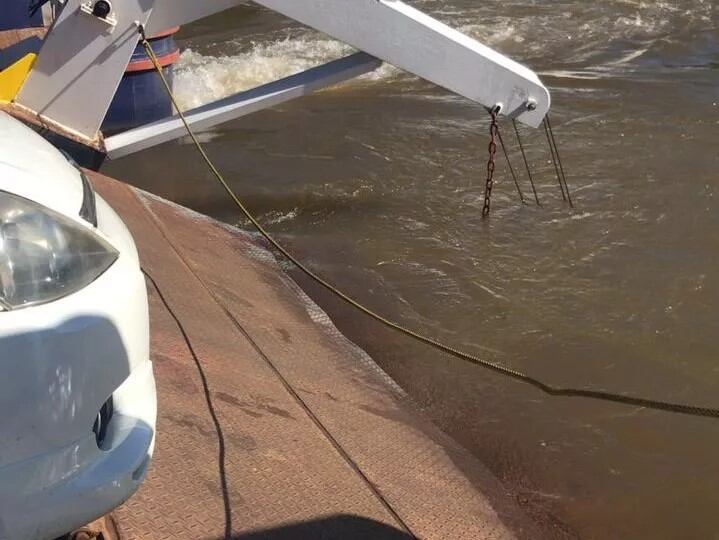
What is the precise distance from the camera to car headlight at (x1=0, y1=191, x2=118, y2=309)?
2314 millimetres

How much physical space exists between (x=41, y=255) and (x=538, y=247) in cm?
550

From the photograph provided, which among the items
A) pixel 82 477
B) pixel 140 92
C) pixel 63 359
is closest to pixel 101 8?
pixel 140 92

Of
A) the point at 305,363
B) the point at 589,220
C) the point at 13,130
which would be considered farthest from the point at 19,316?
the point at 589,220

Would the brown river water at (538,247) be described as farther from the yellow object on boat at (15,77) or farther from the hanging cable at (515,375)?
the yellow object on boat at (15,77)

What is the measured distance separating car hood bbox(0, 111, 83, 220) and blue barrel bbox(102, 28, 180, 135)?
18.9 feet

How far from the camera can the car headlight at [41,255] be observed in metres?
2.31

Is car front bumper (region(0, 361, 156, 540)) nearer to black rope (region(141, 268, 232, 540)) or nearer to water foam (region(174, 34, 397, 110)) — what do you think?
black rope (region(141, 268, 232, 540))

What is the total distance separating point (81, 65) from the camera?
624 centimetres

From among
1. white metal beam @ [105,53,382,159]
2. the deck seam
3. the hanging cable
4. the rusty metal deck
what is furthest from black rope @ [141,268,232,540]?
white metal beam @ [105,53,382,159]

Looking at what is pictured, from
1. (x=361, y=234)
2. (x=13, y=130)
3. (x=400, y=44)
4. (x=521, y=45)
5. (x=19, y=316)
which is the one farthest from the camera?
(x=521, y=45)

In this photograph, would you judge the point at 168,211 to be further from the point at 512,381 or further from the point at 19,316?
the point at 19,316

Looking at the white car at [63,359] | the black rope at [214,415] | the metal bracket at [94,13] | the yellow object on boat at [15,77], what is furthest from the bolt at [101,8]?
the white car at [63,359]

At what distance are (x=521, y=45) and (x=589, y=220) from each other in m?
7.23

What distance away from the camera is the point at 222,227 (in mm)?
7340
